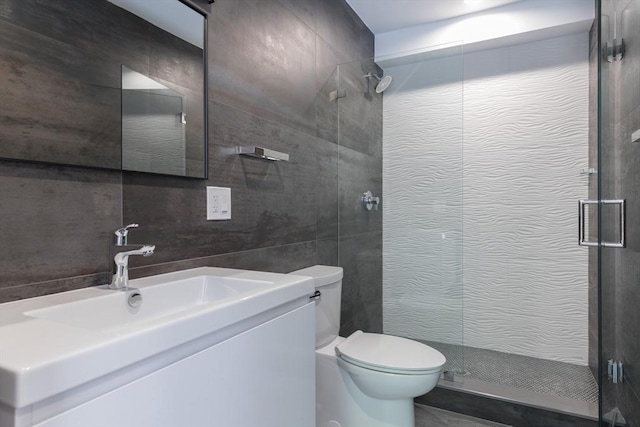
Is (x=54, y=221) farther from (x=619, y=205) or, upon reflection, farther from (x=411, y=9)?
(x=411, y=9)

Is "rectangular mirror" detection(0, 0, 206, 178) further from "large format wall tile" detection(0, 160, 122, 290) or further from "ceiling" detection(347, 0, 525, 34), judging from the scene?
"ceiling" detection(347, 0, 525, 34)

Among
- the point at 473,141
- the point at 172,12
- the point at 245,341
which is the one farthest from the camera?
the point at 473,141

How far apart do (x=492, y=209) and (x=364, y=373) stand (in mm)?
1802

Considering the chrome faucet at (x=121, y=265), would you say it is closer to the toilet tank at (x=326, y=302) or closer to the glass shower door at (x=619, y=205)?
the toilet tank at (x=326, y=302)

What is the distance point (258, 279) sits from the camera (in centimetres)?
112

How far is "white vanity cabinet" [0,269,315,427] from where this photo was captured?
1.64 feet

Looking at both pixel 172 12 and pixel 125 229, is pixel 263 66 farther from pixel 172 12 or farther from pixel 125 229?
pixel 125 229

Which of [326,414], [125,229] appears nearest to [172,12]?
[125,229]

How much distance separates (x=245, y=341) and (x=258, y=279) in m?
0.28

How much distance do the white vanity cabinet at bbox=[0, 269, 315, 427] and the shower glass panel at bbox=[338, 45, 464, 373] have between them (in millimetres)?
1354

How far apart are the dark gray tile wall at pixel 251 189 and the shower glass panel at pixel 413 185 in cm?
3

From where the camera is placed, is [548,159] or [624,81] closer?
[624,81]

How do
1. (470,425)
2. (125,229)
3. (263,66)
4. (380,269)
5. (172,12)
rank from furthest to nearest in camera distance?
1. (380,269)
2. (470,425)
3. (263,66)
4. (172,12)
5. (125,229)

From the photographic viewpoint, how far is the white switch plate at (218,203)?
1.40 meters
